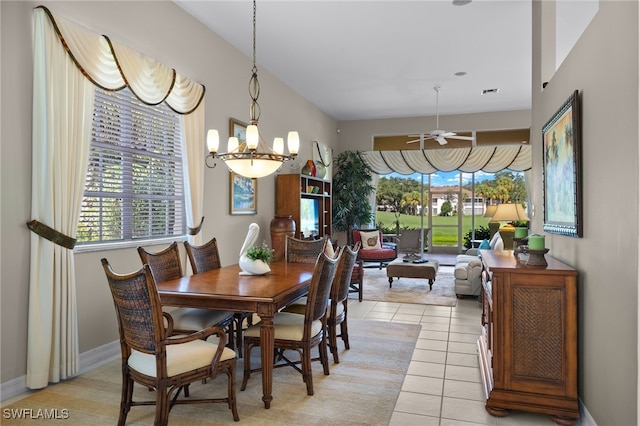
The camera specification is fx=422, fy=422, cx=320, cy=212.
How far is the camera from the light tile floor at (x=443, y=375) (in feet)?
8.65

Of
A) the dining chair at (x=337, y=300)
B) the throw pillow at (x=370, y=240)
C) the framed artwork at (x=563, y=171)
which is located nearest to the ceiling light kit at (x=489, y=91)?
the throw pillow at (x=370, y=240)

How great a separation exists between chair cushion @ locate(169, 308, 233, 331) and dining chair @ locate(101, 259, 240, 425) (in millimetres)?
599

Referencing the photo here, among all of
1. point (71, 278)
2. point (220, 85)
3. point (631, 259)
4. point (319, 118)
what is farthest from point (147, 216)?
point (319, 118)

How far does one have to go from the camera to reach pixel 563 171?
2.89m

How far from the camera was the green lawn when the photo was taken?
9.90m

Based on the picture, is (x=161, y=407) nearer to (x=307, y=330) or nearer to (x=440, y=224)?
(x=307, y=330)

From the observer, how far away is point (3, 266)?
112 inches

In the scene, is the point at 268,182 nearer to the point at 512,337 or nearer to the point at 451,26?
the point at 451,26

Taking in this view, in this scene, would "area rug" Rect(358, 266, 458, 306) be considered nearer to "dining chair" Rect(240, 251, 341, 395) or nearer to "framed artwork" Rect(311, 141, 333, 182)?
"framed artwork" Rect(311, 141, 333, 182)

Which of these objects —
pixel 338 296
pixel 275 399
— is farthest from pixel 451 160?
pixel 275 399

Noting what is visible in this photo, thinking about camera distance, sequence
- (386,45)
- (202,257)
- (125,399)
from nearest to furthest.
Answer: (125,399) < (202,257) < (386,45)

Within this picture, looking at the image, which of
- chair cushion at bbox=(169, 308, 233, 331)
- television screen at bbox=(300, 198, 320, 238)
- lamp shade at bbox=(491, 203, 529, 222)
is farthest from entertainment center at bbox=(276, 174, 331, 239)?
chair cushion at bbox=(169, 308, 233, 331)

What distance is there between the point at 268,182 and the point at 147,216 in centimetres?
270

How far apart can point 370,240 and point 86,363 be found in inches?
238
